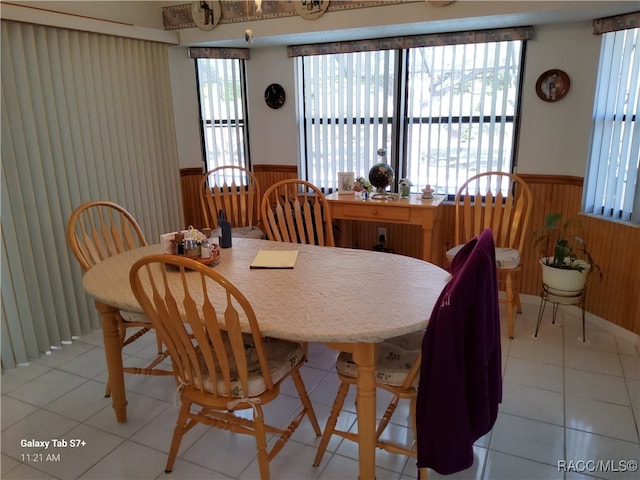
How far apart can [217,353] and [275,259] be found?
2.41ft

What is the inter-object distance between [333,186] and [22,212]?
2.36 metres

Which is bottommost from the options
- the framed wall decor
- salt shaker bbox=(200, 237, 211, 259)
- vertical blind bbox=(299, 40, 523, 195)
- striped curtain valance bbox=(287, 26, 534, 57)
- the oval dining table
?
the oval dining table

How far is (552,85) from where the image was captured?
3.11 metres

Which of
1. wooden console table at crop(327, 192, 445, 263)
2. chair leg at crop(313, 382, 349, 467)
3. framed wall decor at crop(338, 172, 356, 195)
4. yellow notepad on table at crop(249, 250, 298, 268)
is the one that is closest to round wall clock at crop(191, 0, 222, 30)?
framed wall decor at crop(338, 172, 356, 195)

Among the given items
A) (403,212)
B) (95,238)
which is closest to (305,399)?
(95,238)

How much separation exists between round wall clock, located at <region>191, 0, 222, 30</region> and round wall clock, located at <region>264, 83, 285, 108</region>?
698 millimetres

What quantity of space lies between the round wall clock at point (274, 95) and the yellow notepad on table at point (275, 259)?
6.91 ft

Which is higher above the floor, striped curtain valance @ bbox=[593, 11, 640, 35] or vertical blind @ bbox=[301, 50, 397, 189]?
striped curtain valance @ bbox=[593, 11, 640, 35]

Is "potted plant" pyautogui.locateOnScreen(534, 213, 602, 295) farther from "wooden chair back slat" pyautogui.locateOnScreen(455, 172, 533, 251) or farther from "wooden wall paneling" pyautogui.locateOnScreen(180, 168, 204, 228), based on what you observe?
"wooden wall paneling" pyautogui.locateOnScreen(180, 168, 204, 228)

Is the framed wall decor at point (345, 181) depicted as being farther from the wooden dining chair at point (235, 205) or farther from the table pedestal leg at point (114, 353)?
the table pedestal leg at point (114, 353)

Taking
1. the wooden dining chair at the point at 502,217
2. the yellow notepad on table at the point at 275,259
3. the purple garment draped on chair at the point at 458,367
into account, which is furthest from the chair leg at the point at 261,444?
the wooden dining chair at the point at 502,217

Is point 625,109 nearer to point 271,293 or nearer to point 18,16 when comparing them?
point 271,293

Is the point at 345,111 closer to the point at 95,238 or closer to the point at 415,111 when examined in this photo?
the point at 415,111

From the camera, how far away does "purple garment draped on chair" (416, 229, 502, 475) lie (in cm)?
135
